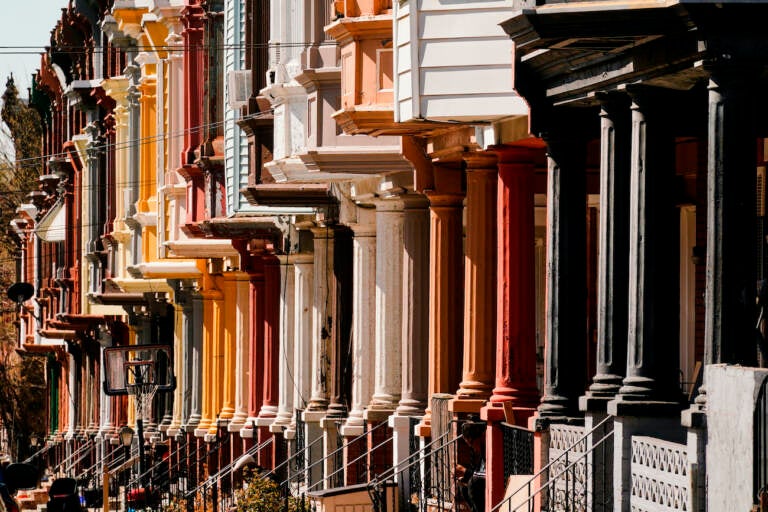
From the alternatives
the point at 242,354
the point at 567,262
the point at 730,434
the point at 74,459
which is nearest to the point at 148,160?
the point at 242,354

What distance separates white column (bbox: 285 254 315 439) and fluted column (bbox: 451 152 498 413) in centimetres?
979

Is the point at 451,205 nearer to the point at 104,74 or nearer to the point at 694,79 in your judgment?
the point at 694,79

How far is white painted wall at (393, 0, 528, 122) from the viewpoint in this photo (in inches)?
897

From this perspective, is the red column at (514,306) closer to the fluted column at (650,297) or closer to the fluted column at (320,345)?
the fluted column at (650,297)

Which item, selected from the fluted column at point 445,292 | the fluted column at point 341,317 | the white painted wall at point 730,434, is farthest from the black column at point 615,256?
the fluted column at point 341,317

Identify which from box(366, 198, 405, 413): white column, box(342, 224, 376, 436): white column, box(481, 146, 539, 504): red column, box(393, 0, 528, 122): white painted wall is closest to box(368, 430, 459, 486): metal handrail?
box(481, 146, 539, 504): red column

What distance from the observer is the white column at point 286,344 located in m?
36.2

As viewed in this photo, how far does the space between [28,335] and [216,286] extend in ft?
123

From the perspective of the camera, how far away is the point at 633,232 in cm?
1898

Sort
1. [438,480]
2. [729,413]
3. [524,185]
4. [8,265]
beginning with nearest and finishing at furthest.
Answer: [729,413] → [524,185] → [438,480] → [8,265]

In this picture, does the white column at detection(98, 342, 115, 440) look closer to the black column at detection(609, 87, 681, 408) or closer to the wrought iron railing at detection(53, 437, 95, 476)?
the wrought iron railing at detection(53, 437, 95, 476)

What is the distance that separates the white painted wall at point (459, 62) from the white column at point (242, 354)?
17.7m

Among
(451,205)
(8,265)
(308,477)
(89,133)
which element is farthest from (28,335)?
(451,205)

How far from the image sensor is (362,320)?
3077 centimetres
